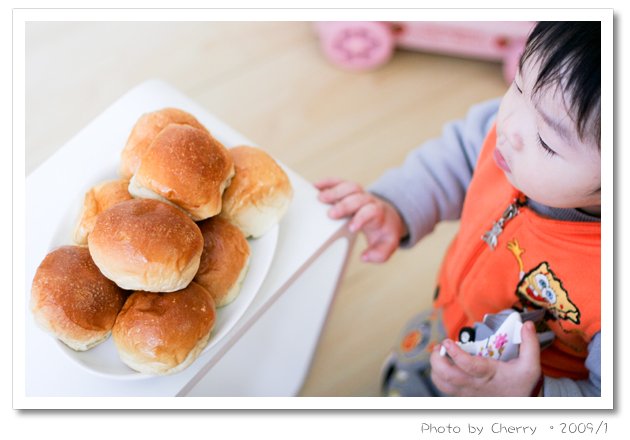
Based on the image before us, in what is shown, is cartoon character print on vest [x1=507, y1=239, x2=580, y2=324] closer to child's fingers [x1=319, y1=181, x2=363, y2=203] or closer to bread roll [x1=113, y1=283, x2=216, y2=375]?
child's fingers [x1=319, y1=181, x2=363, y2=203]

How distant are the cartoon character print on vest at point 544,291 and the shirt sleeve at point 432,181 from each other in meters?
0.15

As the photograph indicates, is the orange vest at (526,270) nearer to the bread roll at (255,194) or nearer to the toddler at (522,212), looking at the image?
the toddler at (522,212)

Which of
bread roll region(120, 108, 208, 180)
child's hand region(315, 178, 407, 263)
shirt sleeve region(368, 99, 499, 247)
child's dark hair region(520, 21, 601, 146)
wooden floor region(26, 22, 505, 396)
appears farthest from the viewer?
wooden floor region(26, 22, 505, 396)

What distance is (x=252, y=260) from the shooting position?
2.19 feet

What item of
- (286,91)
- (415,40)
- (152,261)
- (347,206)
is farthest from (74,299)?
(415,40)

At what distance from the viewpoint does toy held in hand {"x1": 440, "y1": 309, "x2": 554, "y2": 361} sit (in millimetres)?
698

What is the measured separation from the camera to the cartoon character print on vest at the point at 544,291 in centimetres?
70

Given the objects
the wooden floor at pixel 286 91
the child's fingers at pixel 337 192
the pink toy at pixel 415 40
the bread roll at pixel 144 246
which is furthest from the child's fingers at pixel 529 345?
the pink toy at pixel 415 40

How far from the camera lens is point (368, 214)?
0.77 m

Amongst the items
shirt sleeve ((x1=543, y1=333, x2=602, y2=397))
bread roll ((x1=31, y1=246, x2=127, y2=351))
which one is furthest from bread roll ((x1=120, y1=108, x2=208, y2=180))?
shirt sleeve ((x1=543, y1=333, x2=602, y2=397))

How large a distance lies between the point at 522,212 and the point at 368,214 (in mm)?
174

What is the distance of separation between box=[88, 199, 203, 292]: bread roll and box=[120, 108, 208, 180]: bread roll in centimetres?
8
